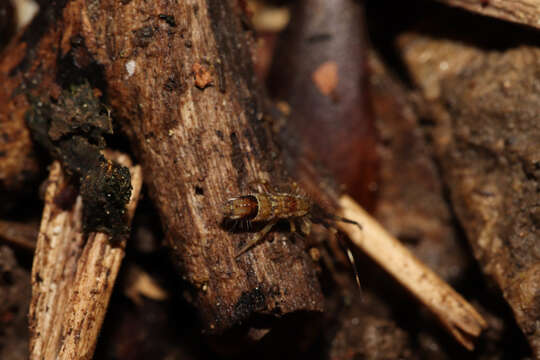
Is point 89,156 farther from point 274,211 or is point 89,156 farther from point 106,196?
point 274,211

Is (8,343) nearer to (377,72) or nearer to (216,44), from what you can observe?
(216,44)

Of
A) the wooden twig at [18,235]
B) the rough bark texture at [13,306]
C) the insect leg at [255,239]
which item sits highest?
the insect leg at [255,239]

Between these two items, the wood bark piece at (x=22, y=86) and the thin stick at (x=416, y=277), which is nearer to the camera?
the wood bark piece at (x=22, y=86)

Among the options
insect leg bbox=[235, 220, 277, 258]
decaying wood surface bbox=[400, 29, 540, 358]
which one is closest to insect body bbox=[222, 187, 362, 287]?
insect leg bbox=[235, 220, 277, 258]

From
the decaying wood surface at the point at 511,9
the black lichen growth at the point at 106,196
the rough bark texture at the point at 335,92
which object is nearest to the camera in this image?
the black lichen growth at the point at 106,196

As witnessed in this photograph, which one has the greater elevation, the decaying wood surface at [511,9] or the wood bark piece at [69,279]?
the decaying wood surface at [511,9]

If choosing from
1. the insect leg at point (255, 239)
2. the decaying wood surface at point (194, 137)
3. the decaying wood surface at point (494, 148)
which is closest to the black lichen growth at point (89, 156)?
the decaying wood surface at point (194, 137)

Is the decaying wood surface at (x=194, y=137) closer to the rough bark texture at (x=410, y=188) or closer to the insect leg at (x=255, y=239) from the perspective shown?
the insect leg at (x=255, y=239)
